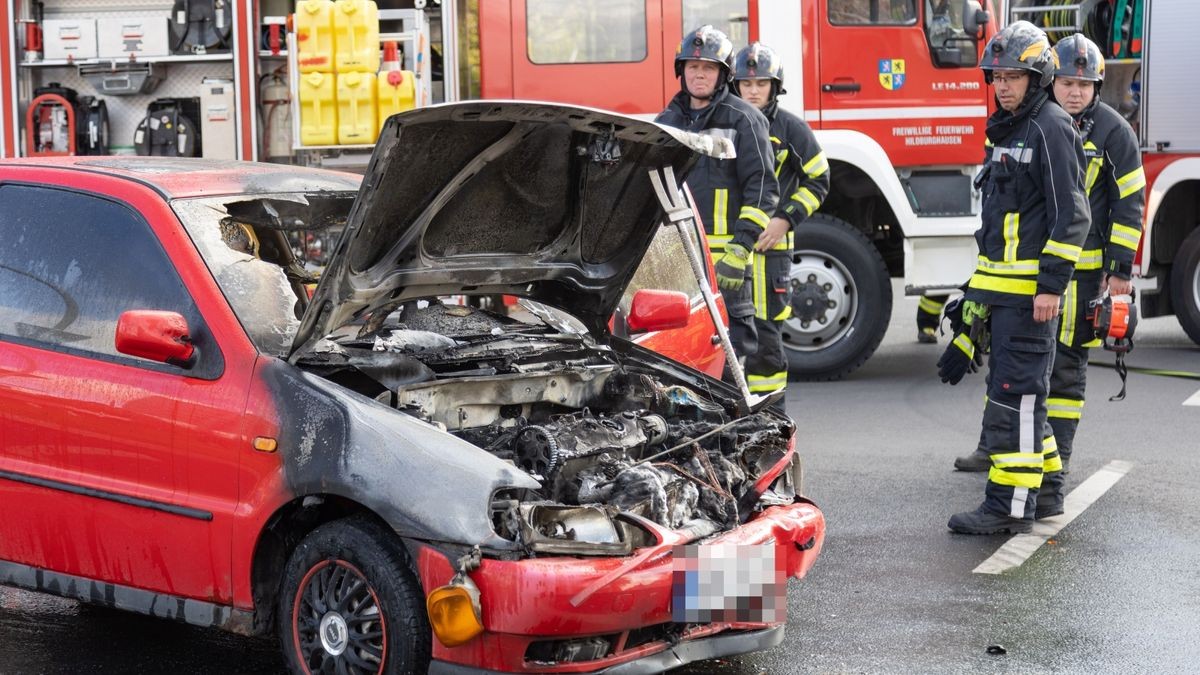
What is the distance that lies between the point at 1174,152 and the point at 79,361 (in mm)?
8449

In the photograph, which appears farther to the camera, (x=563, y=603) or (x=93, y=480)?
(x=93, y=480)

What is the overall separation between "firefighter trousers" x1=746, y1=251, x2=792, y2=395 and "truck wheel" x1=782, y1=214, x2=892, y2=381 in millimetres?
2086

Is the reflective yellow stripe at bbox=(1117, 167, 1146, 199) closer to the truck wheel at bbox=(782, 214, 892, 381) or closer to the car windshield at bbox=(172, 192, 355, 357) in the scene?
the truck wheel at bbox=(782, 214, 892, 381)

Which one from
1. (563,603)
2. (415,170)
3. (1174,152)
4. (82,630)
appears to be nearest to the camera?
(563,603)

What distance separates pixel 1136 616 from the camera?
5348 mm

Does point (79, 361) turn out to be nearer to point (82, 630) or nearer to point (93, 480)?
point (93, 480)

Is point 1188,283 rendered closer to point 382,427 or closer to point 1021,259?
point 1021,259

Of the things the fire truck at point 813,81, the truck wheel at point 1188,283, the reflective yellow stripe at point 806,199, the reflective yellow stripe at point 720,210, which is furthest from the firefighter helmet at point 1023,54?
the truck wheel at point 1188,283

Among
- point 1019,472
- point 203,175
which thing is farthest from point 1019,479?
point 203,175

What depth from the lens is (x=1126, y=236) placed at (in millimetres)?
6984

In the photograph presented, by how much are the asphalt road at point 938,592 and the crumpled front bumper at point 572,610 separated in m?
0.71

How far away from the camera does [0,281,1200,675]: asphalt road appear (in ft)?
16.2

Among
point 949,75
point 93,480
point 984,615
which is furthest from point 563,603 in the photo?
point 949,75

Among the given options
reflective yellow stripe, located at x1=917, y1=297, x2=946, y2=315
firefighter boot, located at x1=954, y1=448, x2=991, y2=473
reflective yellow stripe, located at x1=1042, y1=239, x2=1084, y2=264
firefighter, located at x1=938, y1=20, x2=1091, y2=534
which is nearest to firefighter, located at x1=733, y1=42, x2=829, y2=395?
reflective yellow stripe, located at x1=917, y1=297, x2=946, y2=315
